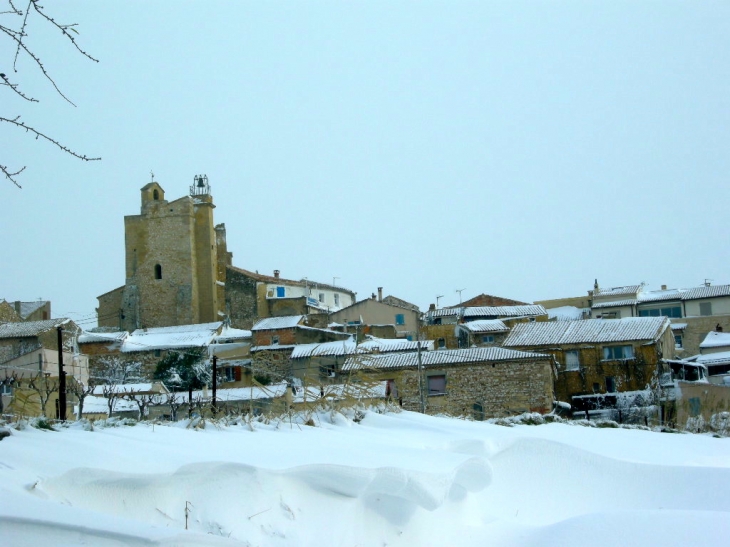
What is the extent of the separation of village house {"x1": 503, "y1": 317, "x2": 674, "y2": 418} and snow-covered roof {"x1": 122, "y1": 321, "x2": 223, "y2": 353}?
14.7m

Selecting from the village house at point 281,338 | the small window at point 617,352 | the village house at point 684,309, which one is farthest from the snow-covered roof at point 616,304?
the village house at point 281,338

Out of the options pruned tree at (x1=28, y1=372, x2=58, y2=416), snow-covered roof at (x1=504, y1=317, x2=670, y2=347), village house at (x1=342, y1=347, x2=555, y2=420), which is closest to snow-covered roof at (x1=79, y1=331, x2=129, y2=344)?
pruned tree at (x1=28, y1=372, x2=58, y2=416)

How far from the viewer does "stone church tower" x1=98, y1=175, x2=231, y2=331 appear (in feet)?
164

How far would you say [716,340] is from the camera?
4194 centimetres

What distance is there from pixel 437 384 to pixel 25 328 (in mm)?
21331

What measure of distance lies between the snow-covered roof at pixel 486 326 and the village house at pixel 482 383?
10.3m

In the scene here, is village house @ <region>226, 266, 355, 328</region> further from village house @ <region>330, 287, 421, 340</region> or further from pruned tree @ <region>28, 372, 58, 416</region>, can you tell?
pruned tree @ <region>28, 372, 58, 416</region>

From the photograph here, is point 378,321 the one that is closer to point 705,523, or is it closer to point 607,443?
point 607,443

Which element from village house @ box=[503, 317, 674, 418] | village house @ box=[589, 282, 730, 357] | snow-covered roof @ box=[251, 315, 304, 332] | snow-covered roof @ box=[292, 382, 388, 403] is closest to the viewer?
snow-covered roof @ box=[292, 382, 388, 403]

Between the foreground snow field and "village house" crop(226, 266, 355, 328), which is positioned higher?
"village house" crop(226, 266, 355, 328)

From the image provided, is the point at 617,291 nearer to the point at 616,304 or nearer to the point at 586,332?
the point at 616,304

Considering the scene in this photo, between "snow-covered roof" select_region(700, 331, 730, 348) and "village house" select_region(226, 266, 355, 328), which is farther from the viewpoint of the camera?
"village house" select_region(226, 266, 355, 328)

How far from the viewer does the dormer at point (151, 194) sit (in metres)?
51.6

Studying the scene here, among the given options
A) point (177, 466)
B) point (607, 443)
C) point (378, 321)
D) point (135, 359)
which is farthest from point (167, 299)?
point (177, 466)
